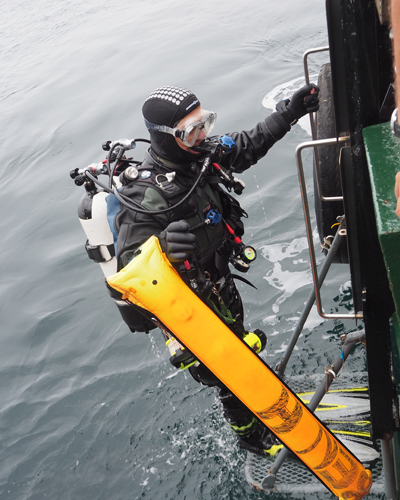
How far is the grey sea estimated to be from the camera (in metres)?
4.00

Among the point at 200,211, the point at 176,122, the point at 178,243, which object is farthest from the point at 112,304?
the point at 178,243

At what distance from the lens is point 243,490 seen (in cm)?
349

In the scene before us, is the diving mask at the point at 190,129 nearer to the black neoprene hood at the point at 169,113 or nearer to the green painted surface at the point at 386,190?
the black neoprene hood at the point at 169,113

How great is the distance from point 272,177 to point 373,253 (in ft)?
15.6

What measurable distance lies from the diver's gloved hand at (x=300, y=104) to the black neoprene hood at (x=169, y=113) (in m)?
0.57

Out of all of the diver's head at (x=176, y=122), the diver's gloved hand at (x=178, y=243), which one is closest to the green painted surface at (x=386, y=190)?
the diver's gloved hand at (x=178, y=243)

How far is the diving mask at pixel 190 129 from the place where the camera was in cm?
295

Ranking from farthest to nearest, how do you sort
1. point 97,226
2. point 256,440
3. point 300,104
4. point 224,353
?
point 256,440
point 97,226
point 300,104
point 224,353

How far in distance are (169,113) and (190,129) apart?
0.16 meters

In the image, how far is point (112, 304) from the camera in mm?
5801

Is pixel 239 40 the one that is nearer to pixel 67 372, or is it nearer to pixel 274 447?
pixel 67 372

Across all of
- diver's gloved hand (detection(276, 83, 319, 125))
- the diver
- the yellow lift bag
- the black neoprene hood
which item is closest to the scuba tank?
the diver

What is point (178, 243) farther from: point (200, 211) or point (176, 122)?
point (176, 122)

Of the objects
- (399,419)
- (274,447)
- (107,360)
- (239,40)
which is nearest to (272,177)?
(107,360)
